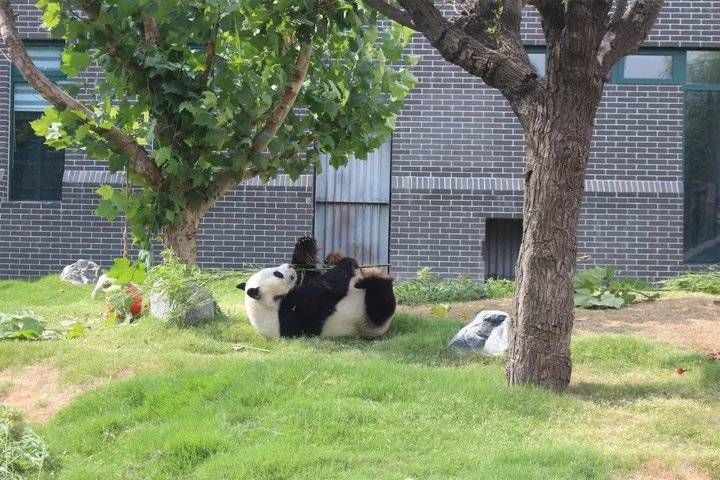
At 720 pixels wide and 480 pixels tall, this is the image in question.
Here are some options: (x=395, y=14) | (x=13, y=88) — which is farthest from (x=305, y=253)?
(x=13, y=88)

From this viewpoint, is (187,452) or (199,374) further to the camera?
(199,374)

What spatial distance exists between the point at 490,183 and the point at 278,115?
706cm

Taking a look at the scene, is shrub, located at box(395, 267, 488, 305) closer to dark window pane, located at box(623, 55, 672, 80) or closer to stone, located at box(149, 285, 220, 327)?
stone, located at box(149, 285, 220, 327)

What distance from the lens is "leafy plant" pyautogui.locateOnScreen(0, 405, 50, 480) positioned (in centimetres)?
639

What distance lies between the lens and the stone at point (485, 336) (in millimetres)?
8768

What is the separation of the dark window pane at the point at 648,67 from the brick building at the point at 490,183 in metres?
0.02

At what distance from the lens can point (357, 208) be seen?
16828mm

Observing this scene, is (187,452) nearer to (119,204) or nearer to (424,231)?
(119,204)

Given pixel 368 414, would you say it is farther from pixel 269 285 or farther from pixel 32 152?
pixel 32 152

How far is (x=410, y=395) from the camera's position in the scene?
7.05m

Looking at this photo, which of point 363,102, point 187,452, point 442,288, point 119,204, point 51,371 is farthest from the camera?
point 442,288

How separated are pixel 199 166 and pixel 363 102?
6.65 feet

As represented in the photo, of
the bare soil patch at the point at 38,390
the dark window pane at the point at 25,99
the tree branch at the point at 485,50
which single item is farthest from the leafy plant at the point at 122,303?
the dark window pane at the point at 25,99

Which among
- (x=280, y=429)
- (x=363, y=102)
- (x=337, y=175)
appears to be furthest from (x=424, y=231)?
(x=280, y=429)
